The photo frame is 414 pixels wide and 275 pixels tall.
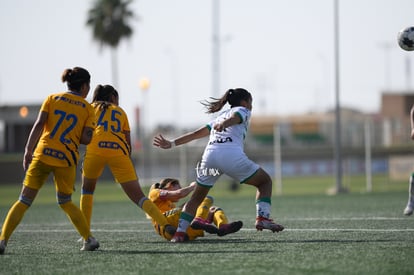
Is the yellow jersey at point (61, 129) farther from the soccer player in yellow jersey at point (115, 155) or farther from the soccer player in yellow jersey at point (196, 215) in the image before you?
the soccer player in yellow jersey at point (196, 215)

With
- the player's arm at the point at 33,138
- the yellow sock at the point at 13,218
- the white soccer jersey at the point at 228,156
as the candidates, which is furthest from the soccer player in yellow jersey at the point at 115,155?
the yellow sock at the point at 13,218

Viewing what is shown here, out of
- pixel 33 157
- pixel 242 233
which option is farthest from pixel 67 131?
pixel 242 233

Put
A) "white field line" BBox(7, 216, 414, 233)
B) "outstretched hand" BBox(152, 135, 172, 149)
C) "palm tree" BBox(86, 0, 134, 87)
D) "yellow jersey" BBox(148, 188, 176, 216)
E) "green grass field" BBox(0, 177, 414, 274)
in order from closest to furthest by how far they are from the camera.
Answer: "green grass field" BBox(0, 177, 414, 274) < "outstretched hand" BBox(152, 135, 172, 149) < "yellow jersey" BBox(148, 188, 176, 216) < "white field line" BBox(7, 216, 414, 233) < "palm tree" BBox(86, 0, 134, 87)

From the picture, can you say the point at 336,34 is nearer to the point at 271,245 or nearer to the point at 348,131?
the point at 271,245

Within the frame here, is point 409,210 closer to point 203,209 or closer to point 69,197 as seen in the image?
point 203,209

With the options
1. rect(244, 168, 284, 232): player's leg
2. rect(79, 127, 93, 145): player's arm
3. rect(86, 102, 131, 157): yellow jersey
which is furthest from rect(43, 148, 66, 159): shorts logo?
rect(244, 168, 284, 232): player's leg

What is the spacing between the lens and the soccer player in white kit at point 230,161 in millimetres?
10312

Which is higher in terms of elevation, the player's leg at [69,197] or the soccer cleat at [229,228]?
the player's leg at [69,197]

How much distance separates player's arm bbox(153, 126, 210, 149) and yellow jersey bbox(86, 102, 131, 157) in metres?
0.45

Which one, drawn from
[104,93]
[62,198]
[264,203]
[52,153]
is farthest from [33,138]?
[264,203]

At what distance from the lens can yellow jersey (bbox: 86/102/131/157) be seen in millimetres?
10625

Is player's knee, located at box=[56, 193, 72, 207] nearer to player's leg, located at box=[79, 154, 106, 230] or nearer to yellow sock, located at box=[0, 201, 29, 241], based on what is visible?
yellow sock, located at box=[0, 201, 29, 241]

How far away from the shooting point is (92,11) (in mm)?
65125

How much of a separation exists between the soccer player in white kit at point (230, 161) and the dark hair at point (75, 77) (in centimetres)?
163
